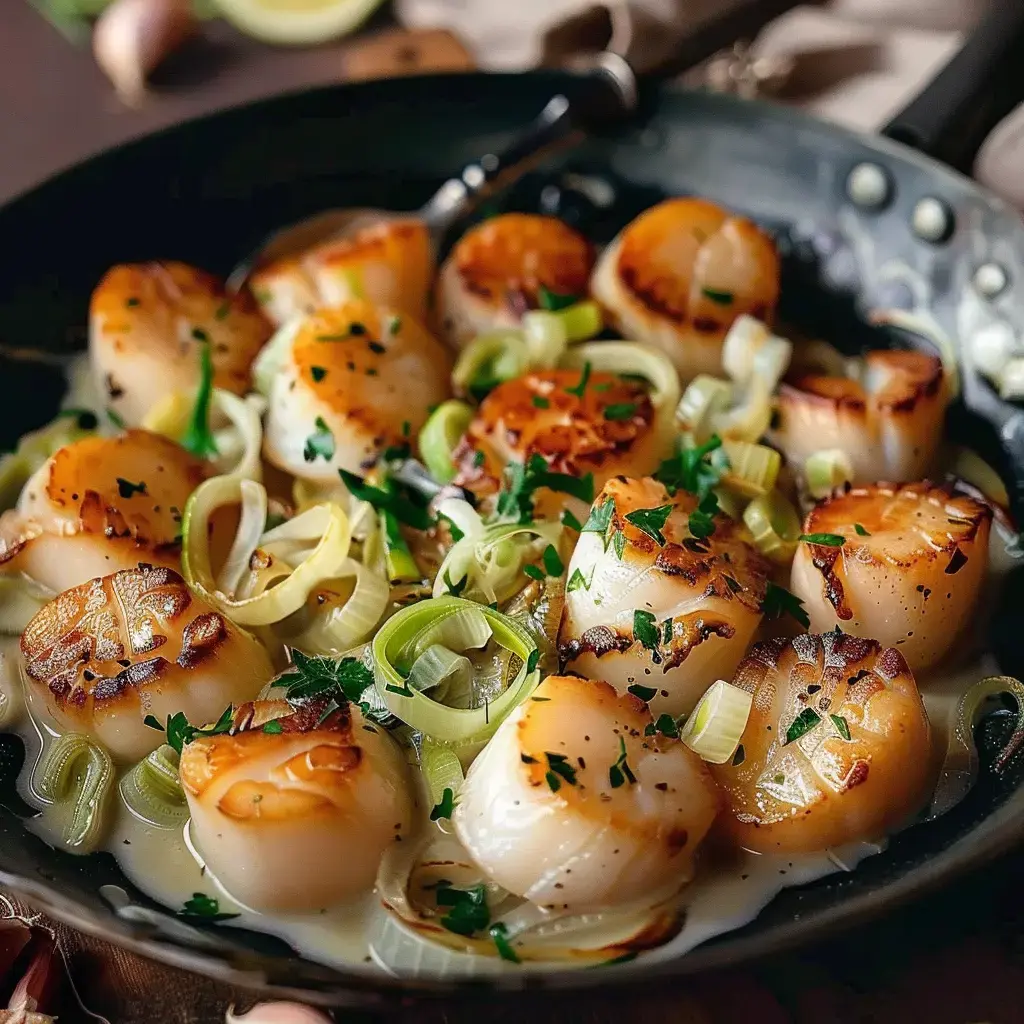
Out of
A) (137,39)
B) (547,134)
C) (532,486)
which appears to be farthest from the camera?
(137,39)

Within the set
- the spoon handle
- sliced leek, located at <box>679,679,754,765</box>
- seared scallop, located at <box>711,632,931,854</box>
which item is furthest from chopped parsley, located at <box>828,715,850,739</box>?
the spoon handle

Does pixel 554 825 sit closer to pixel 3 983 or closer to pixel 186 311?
pixel 3 983

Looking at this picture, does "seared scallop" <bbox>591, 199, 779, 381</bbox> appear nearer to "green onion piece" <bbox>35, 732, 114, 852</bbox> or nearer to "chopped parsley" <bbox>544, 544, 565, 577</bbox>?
"chopped parsley" <bbox>544, 544, 565, 577</bbox>

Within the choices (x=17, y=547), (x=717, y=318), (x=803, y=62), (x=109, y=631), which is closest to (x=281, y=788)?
(x=109, y=631)

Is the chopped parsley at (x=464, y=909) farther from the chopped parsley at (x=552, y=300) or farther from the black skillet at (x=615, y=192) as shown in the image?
the chopped parsley at (x=552, y=300)

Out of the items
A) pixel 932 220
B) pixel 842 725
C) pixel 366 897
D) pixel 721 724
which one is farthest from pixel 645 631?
pixel 932 220

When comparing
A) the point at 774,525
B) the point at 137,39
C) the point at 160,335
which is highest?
the point at 137,39

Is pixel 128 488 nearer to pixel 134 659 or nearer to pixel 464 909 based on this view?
pixel 134 659

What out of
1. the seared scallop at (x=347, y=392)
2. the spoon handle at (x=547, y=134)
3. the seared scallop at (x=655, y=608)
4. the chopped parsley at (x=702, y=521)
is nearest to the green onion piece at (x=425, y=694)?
the seared scallop at (x=655, y=608)
